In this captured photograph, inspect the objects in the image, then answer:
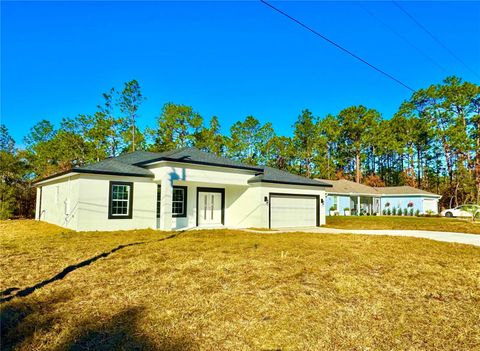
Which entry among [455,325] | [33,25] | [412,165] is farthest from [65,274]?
[412,165]

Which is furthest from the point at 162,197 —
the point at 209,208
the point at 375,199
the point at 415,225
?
the point at 375,199

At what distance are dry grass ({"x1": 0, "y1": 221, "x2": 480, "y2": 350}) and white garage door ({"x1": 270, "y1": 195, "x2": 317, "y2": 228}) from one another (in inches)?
335

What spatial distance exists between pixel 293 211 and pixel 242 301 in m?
13.7

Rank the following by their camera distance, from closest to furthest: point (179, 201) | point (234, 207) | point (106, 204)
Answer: point (106, 204) → point (179, 201) → point (234, 207)

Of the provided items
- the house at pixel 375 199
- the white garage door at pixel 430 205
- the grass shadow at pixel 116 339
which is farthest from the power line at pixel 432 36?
the white garage door at pixel 430 205

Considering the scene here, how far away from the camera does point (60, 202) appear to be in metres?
16.0

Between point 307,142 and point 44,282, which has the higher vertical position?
point 307,142

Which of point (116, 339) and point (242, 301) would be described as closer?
point (116, 339)

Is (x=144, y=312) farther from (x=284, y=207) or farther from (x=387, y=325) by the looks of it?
(x=284, y=207)

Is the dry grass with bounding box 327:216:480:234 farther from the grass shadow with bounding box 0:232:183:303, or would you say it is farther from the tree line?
the tree line

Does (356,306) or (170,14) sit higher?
(170,14)

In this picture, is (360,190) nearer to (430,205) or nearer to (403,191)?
(403,191)

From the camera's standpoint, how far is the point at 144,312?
4371mm

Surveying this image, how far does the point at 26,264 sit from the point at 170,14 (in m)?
8.46
